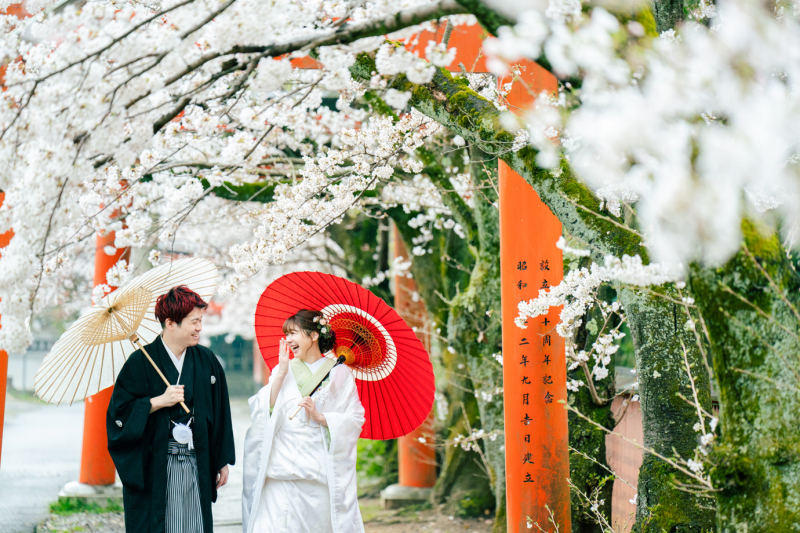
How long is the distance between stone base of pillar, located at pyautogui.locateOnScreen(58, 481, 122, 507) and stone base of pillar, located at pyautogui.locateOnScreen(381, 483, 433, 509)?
306 centimetres

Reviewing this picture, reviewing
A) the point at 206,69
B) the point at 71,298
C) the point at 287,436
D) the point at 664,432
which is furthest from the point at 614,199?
the point at 71,298

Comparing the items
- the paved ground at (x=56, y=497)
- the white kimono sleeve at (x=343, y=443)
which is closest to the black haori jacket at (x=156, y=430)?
the white kimono sleeve at (x=343, y=443)

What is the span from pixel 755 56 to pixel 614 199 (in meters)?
1.27

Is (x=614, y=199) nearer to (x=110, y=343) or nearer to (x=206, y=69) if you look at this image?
(x=206, y=69)

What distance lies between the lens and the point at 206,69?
316cm

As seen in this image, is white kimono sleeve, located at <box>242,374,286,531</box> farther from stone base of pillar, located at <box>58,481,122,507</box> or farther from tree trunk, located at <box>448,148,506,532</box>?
stone base of pillar, located at <box>58,481,122,507</box>

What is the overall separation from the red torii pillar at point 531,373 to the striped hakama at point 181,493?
1.88m

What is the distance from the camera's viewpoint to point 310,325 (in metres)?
4.09

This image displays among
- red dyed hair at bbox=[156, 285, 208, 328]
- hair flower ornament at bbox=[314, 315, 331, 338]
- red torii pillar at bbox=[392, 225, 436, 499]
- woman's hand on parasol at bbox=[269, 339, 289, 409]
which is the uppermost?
red dyed hair at bbox=[156, 285, 208, 328]

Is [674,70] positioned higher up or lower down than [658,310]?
higher up

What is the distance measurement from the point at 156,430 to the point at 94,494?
173 inches

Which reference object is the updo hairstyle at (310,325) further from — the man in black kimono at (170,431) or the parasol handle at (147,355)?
the parasol handle at (147,355)

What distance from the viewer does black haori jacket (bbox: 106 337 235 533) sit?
365 cm

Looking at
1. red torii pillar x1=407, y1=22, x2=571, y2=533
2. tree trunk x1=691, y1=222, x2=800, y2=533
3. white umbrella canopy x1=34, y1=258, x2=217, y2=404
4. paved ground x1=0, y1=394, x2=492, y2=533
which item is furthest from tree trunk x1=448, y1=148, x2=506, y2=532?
tree trunk x1=691, y1=222, x2=800, y2=533
